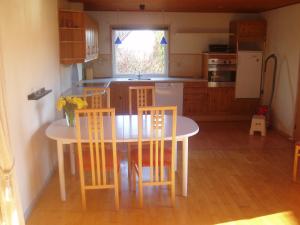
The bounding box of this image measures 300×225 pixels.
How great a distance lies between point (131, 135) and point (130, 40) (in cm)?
423

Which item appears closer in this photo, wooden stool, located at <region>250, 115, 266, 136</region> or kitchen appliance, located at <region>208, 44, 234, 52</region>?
wooden stool, located at <region>250, 115, 266, 136</region>

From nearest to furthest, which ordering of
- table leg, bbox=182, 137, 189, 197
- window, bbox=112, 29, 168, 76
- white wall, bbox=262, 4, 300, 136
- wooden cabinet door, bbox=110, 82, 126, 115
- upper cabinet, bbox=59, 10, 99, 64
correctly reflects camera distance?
table leg, bbox=182, 137, 189, 197
upper cabinet, bbox=59, 10, 99, 64
white wall, bbox=262, 4, 300, 136
wooden cabinet door, bbox=110, 82, 126, 115
window, bbox=112, 29, 168, 76

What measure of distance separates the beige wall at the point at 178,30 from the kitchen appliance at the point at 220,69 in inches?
16.9

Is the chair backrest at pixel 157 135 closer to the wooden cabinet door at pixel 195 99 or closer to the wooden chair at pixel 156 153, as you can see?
the wooden chair at pixel 156 153

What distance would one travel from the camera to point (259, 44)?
6770mm

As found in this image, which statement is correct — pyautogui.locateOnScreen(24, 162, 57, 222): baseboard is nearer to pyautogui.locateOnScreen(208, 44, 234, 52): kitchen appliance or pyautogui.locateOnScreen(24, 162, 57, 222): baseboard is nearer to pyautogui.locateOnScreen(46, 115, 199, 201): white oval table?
pyautogui.locateOnScreen(46, 115, 199, 201): white oval table

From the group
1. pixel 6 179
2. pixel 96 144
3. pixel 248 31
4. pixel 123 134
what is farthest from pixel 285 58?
pixel 6 179

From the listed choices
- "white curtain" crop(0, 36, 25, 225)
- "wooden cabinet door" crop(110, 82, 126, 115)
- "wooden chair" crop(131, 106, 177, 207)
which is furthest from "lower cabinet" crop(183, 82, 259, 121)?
"white curtain" crop(0, 36, 25, 225)

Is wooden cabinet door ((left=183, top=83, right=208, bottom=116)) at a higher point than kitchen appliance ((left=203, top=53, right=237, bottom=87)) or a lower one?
lower

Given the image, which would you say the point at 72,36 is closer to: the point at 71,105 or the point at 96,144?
the point at 71,105

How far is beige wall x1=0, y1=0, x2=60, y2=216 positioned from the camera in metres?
2.64

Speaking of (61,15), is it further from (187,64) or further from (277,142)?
(277,142)

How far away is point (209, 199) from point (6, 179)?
1.99 m

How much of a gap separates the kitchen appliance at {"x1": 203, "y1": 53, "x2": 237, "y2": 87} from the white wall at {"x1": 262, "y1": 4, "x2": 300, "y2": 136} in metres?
0.79
